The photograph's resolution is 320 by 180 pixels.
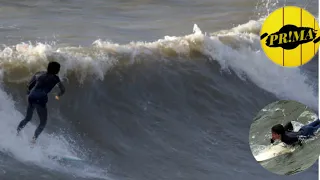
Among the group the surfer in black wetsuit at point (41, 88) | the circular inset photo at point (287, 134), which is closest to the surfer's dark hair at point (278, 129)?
the circular inset photo at point (287, 134)

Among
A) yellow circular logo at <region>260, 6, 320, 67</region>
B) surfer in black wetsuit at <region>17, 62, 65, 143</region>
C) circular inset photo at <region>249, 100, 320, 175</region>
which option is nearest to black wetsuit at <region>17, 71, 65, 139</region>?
surfer in black wetsuit at <region>17, 62, 65, 143</region>

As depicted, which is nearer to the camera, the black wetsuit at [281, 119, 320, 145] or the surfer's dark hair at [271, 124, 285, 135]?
the surfer's dark hair at [271, 124, 285, 135]

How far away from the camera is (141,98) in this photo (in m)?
10.8

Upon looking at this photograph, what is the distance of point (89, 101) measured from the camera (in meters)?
10.1

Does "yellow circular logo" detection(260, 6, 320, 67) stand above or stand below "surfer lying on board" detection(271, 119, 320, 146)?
above

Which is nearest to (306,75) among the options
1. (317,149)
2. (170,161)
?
(170,161)

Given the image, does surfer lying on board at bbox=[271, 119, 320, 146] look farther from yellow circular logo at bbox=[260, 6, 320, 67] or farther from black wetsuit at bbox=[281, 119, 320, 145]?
yellow circular logo at bbox=[260, 6, 320, 67]

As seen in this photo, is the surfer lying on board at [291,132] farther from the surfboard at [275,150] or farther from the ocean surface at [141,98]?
the ocean surface at [141,98]

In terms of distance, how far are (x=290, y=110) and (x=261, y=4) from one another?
50.4 feet

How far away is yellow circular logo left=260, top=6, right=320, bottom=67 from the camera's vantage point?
5.63 meters

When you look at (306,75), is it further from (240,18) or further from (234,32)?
(240,18)

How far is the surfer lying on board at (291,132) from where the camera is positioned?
488 cm

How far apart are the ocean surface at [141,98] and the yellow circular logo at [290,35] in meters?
3.04

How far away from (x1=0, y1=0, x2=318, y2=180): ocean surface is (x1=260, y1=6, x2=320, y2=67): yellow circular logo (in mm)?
3044
